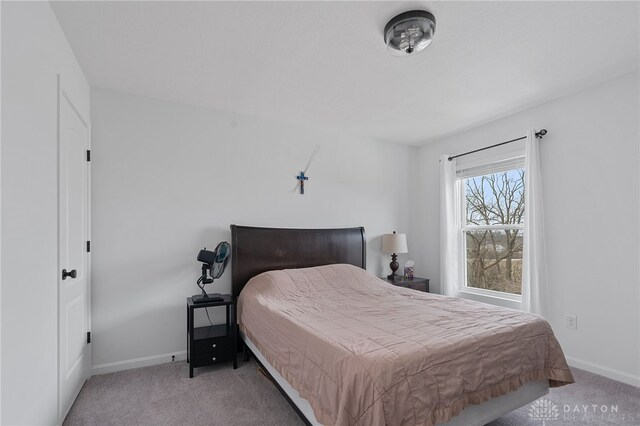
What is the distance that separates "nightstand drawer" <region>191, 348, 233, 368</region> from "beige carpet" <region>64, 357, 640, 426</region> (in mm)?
86

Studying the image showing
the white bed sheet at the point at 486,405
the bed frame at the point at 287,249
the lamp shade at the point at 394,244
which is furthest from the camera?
the lamp shade at the point at 394,244

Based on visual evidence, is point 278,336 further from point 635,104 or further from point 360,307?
point 635,104

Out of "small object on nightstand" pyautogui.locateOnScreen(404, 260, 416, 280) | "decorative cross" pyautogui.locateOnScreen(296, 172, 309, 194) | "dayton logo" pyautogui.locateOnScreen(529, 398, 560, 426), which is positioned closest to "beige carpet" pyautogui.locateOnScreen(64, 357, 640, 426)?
"dayton logo" pyautogui.locateOnScreen(529, 398, 560, 426)

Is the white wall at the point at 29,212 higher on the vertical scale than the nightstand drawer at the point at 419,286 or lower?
higher

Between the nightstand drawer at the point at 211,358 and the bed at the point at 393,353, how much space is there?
0.67 feet

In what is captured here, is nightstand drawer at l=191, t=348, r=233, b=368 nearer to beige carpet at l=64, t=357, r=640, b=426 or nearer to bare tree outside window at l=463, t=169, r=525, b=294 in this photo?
beige carpet at l=64, t=357, r=640, b=426

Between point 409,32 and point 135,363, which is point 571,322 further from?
point 135,363

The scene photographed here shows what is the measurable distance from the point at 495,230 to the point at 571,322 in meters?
1.16

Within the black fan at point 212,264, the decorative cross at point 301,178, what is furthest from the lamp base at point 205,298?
the decorative cross at point 301,178

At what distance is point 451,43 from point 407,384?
2102mm

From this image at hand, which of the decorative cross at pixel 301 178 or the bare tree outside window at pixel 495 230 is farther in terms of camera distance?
the decorative cross at pixel 301 178

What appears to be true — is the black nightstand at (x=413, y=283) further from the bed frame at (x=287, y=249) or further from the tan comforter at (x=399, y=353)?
the tan comforter at (x=399, y=353)

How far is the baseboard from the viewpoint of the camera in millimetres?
2522

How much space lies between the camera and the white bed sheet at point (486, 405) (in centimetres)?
169
